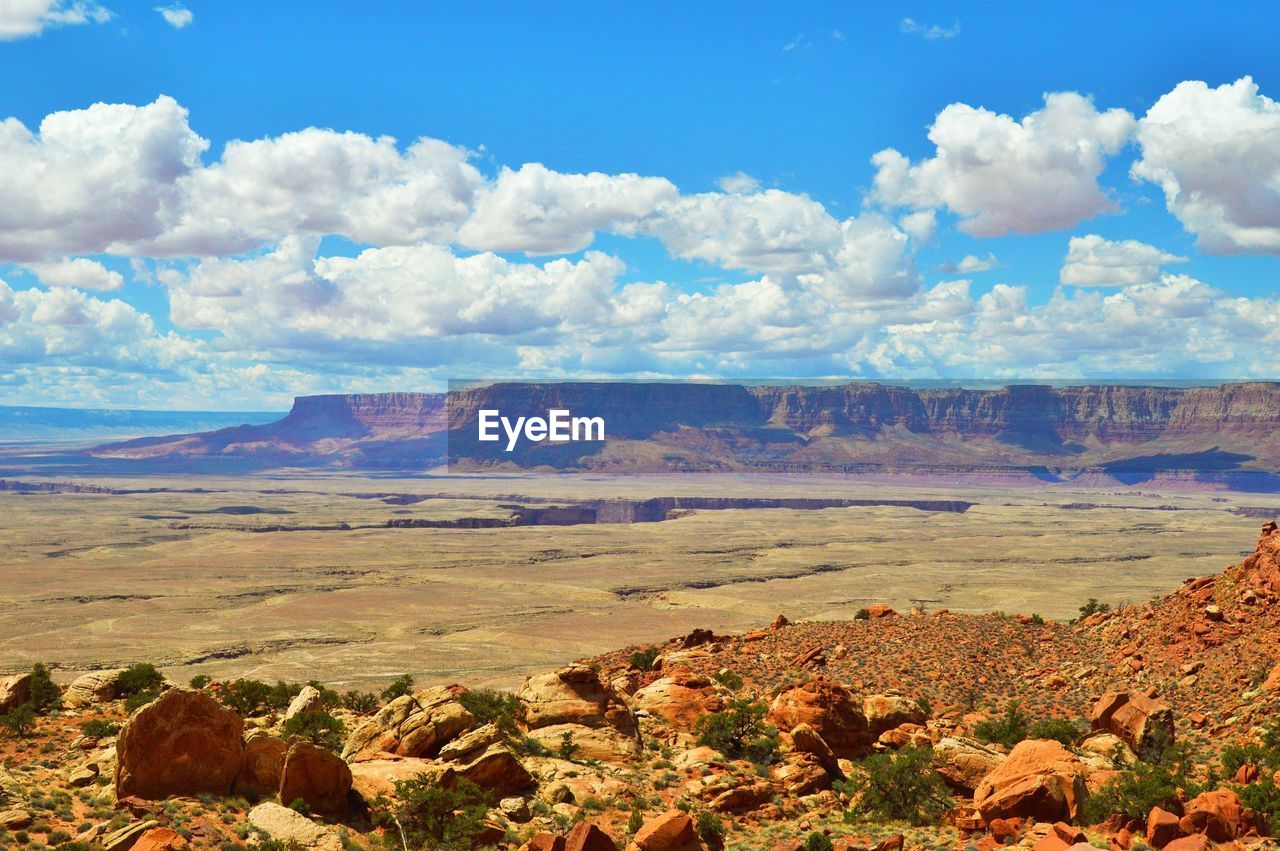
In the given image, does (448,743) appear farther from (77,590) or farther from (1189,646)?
(77,590)

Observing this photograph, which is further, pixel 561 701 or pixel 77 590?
pixel 77 590

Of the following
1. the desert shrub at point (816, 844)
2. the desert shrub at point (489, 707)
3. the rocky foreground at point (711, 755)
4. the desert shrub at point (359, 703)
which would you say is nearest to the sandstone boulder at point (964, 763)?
the rocky foreground at point (711, 755)

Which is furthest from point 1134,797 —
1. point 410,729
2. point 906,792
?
point 410,729

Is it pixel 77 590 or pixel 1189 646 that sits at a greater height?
pixel 1189 646

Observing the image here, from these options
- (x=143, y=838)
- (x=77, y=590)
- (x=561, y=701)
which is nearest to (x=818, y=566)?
(x=77, y=590)

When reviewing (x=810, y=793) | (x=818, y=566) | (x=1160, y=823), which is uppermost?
(x=1160, y=823)

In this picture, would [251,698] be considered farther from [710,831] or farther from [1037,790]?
[1037,790]
